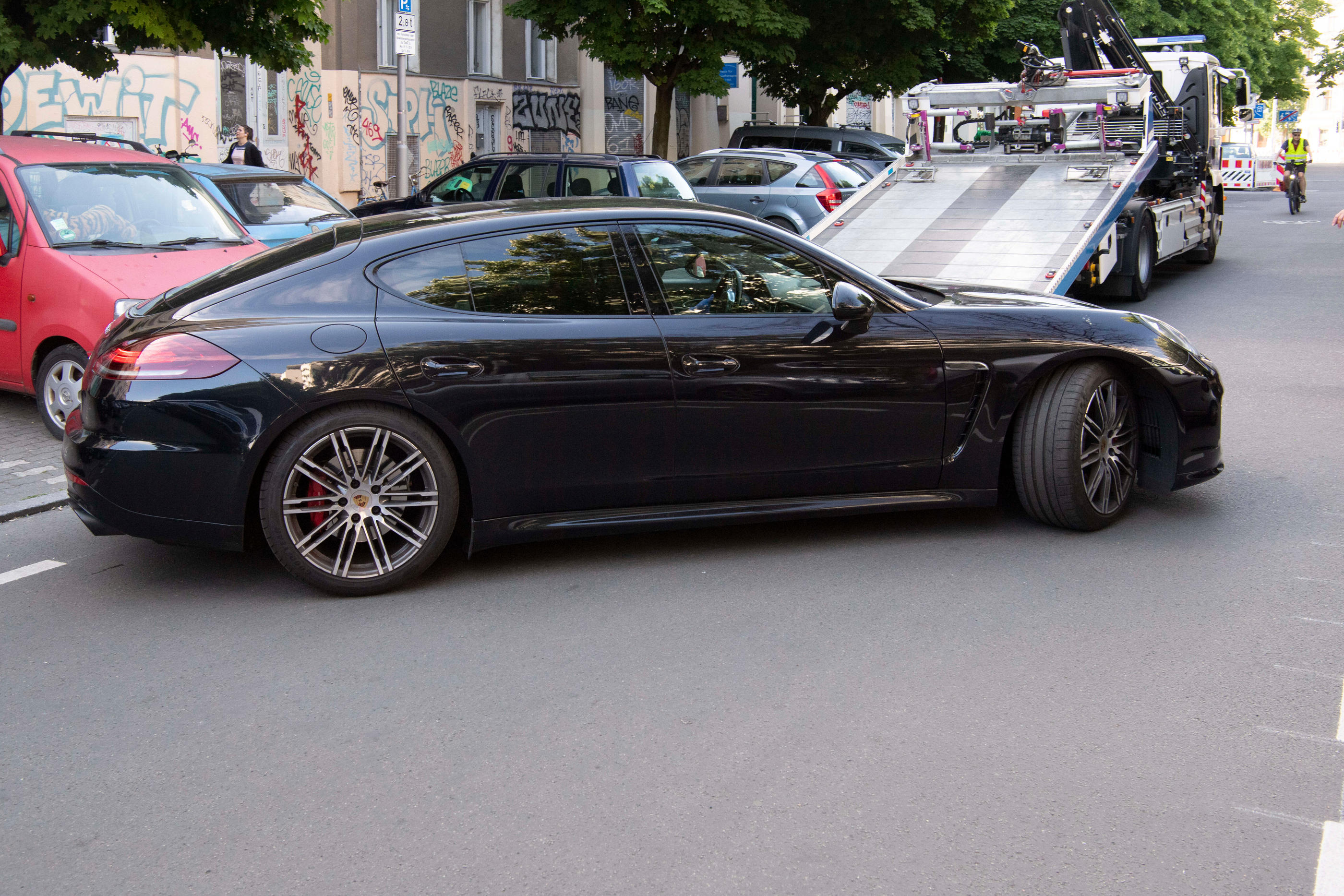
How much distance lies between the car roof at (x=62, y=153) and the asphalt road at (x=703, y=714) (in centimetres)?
330

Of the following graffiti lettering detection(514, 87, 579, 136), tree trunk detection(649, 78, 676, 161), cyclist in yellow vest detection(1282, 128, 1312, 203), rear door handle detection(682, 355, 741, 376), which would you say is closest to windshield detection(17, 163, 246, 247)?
rear door handle detection(682, 355, 741, 376)

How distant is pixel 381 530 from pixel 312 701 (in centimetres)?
101

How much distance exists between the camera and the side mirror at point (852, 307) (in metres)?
5.27

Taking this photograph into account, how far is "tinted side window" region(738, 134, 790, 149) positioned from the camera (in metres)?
26.0

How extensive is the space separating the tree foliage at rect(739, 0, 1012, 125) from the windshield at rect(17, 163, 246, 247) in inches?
774

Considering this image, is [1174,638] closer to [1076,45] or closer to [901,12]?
[1076,45]

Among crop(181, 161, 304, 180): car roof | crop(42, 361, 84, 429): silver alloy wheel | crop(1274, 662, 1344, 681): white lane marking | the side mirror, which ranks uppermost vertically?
crop(181, 161, 304, 180): car roof

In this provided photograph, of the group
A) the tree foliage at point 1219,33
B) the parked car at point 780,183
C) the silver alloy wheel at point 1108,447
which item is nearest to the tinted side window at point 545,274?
the silver alloy wheel at point 1108,447

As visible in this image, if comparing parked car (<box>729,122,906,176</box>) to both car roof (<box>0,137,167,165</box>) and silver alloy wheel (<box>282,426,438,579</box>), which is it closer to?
car roof (<box>0,137,167,165</box>)

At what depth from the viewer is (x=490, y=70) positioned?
29047mm

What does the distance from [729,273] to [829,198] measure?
42.9 feet

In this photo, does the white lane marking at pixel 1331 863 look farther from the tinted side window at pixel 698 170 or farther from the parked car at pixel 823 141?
the parked car at pixel 823 141

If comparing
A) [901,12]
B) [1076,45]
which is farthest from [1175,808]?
[901,12]

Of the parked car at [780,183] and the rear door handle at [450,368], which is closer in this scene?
the rear door handle at [450,368]
